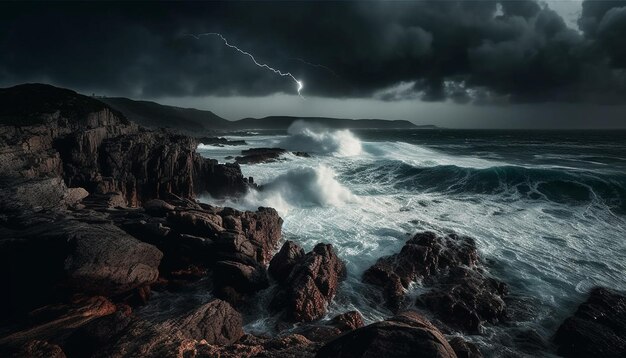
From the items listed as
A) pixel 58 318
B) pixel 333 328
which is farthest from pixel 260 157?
pixel 333 328

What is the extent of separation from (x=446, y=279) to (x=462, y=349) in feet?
17.2

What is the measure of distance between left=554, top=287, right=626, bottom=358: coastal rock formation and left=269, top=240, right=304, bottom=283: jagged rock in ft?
26.3

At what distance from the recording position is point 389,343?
4.53 meters

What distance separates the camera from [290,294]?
9680 millimetres

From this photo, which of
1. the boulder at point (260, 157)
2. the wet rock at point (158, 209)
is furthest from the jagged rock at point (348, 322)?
the boulder at point (260, 157)

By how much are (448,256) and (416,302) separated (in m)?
3.39

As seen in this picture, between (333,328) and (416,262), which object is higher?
(333,328)

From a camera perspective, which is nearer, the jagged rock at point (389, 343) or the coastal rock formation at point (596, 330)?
the jagged rock at point (389, 343)

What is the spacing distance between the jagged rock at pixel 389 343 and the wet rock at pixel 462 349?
243cm

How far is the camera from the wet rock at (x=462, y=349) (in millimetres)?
6699

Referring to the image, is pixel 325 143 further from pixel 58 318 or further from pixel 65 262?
pixel 58 318

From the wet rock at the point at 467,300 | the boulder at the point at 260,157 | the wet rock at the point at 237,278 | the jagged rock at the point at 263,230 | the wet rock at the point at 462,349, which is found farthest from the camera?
the boulder at the point at 260,157

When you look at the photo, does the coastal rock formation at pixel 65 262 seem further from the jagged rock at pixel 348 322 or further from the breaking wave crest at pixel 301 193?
the breaking wave crest at pixel 301 193

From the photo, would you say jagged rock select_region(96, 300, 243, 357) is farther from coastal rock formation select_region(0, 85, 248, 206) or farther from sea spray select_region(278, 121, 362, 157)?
sea spray select_region(278, 121, 362, 157)
